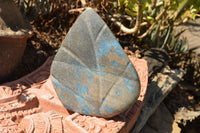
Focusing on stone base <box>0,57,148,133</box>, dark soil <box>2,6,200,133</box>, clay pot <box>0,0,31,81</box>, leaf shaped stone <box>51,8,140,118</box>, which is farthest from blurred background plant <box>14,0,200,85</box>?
leaf shaped stone <box>51,8,140,118</box>

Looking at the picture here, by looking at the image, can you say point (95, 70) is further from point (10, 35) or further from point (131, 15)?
point (131, 15)

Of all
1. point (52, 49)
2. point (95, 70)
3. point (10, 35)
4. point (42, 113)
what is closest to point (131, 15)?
point (52, 49)

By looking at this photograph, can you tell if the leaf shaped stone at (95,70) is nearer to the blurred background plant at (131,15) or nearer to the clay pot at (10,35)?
the clay pot at (10,35)

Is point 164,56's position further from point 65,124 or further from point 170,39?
point 65,124

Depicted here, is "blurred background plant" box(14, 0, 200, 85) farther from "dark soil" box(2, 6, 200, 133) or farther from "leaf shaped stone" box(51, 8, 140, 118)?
"leaf shaped stone" box(51, 8, 140, 118)

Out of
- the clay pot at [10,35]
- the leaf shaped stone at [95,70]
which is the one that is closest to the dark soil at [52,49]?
the clay pot at [10,35]

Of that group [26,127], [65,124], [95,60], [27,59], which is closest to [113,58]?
[95,60]
